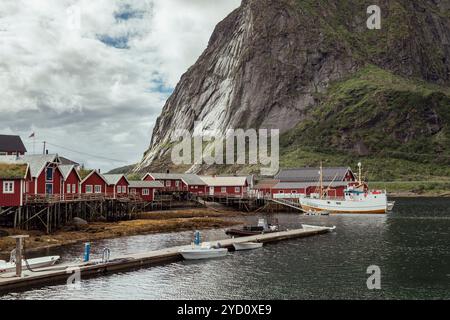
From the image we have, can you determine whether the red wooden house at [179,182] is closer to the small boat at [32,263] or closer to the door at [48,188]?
the door at [48,188]

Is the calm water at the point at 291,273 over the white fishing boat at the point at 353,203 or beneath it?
beneath

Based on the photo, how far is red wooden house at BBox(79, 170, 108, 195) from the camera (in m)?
81.3

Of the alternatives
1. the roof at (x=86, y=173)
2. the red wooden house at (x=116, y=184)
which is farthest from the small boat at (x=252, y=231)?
the red wooden house at (x=116, y=184)

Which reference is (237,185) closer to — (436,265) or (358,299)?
(436,265)

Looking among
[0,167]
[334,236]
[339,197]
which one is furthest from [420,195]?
[0,167]

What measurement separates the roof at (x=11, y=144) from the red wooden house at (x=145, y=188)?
24854mm

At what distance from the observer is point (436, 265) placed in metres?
46.2

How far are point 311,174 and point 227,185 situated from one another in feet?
78.8

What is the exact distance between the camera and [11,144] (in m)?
106

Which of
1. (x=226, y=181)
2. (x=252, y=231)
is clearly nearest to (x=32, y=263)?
(x=252, y=231)

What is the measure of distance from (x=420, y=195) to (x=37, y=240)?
149044 mm

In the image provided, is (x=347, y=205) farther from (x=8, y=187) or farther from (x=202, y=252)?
(x=8, y=187)

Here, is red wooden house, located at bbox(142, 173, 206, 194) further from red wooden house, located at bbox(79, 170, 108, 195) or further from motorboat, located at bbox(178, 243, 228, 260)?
motorboat, located at bbox(178, 243, 228, 260)

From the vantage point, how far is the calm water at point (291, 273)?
35656mm
